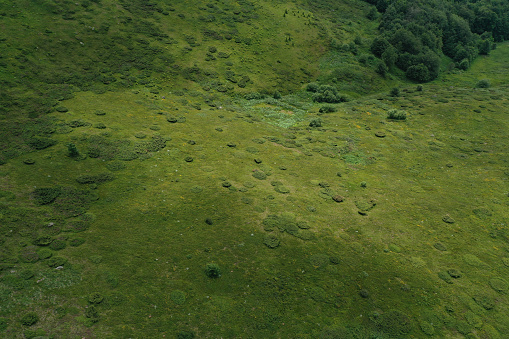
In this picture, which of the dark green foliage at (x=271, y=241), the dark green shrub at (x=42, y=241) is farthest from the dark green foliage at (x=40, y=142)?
the dark green foliage at (x=271, y=241)

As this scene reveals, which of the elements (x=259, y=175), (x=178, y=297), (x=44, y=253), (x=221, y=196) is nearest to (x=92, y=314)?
(x=178, y=297)

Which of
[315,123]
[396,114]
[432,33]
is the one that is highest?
[432,33]

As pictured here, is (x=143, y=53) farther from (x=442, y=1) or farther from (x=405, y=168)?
(x=442, y=1)

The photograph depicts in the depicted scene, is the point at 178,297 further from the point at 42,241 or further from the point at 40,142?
the point at 40,142

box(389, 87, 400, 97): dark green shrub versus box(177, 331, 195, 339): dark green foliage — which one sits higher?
box(389, 87, 400, 97): dark green shrub

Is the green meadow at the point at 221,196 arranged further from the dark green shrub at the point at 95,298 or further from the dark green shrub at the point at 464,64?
the dark green shrub at the point at 464,64

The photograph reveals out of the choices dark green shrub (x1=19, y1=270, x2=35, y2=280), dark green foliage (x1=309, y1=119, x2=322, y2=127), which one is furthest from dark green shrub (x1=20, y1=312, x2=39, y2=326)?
dark green foliage (x1=309, y1=119, x2=322, y2=127)

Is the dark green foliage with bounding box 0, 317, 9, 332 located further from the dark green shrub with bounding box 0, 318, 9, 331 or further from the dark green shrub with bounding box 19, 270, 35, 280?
the dark green shrub with bounding box 19, 270, 35, 280
